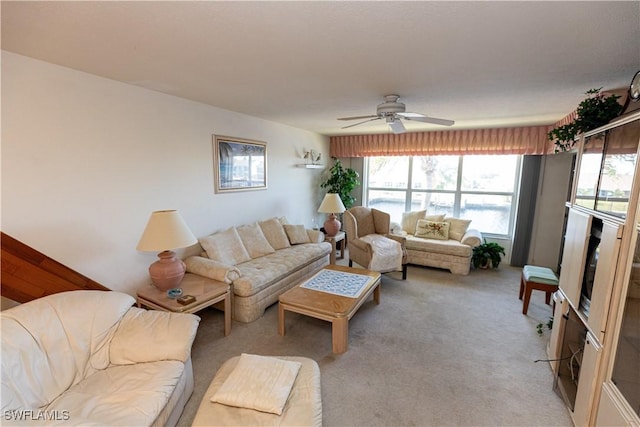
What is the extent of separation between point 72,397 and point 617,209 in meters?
3.14

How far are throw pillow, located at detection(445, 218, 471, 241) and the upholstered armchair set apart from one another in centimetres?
116

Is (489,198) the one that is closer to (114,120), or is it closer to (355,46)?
(355,46)

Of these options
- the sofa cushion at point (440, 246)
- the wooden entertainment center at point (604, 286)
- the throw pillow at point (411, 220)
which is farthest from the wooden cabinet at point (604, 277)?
the throw pillow at point (411, 220)

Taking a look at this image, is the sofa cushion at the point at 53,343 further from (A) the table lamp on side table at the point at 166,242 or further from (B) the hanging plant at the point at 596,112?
(B) the hanging plant at the point at 596,112

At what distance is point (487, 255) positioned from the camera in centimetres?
465

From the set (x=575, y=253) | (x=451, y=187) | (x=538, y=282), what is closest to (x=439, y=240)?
(x=451, y=187)

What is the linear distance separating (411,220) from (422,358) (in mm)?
3232

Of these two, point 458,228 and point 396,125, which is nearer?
point 396,125

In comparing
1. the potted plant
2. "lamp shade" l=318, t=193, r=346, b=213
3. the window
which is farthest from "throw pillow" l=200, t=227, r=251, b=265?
the potted plant

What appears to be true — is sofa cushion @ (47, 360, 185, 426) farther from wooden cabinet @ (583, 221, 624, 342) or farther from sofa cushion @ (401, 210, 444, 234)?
sofa cushion @ (401, 210, 444, 234)

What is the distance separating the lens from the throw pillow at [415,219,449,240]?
4.84 m

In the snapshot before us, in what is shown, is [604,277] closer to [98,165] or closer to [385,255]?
[385,255]

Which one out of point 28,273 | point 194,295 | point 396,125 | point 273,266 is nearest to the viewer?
point 28,273

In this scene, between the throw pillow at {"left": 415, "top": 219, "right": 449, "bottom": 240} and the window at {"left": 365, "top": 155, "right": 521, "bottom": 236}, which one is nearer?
the throw pillow at {"left": 415, "top": 219, "right": 449, "bottom": 240}
